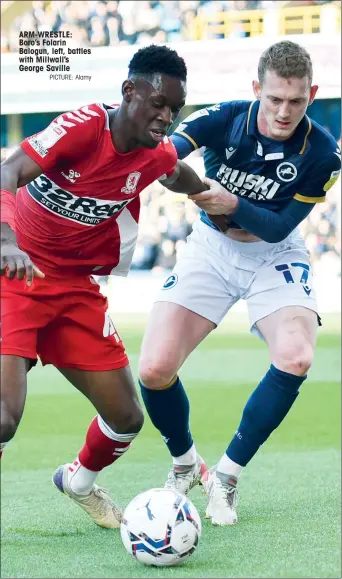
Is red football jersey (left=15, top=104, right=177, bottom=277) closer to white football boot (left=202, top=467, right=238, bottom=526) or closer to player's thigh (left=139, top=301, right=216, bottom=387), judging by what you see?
player's thigh (left=139, top=301, right=216, bottom=387)

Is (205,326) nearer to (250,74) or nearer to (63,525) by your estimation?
(63,525)

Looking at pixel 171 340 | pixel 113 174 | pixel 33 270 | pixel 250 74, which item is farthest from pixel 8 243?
pixel 250 74

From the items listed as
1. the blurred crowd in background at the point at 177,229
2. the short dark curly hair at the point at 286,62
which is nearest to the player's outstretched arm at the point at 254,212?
the short dark curly hair at the point at 286,62

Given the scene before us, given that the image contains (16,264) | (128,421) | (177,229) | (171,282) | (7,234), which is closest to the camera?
(16,264)

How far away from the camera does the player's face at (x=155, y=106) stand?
3.98 metres

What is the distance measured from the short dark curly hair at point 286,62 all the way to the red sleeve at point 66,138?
95 centimetres

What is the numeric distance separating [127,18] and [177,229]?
5053mm

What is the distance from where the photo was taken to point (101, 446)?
462 centimetres

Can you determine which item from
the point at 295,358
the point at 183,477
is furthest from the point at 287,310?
the point at 183,477

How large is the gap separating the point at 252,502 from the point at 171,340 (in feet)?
3.60

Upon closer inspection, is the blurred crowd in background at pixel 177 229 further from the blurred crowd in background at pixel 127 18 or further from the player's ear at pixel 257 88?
the player's ear at pixel 257 88

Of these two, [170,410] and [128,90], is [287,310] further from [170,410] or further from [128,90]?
[128,90]

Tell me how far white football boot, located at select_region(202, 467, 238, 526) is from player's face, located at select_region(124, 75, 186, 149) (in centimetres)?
172

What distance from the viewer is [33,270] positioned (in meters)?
3.42
